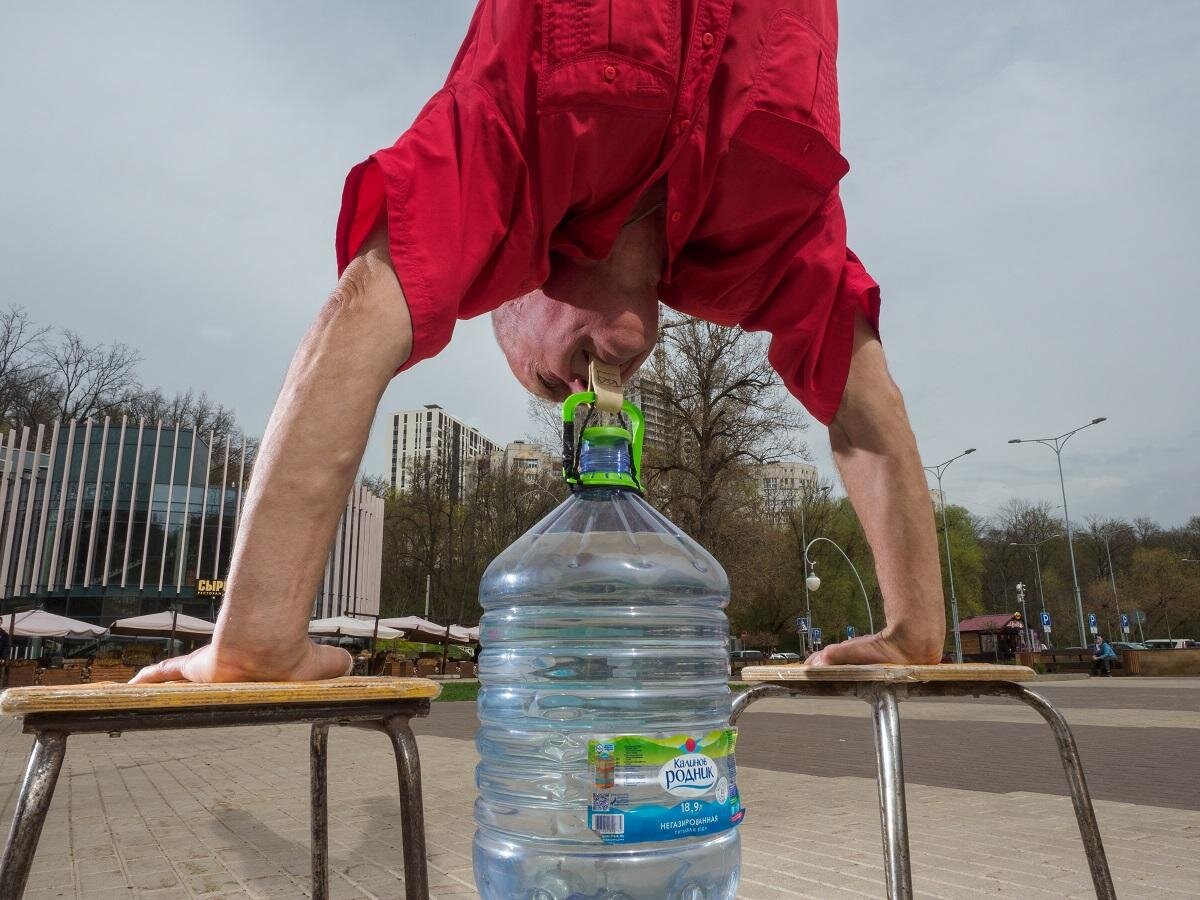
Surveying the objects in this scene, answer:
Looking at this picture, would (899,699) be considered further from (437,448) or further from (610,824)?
(437,448)

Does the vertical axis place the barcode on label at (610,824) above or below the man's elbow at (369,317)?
below

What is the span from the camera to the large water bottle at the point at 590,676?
173cm

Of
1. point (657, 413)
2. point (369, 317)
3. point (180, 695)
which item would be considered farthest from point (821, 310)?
point (657, 413)

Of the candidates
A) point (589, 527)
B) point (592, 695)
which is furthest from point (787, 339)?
point (592, 695)

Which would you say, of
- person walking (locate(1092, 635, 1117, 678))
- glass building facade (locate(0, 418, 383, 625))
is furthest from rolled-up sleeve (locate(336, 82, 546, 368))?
glass building facade (locate(0, 418, 383, 625))

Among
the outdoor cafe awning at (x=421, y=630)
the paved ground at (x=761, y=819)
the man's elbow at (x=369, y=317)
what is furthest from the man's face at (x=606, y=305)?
the outdoor cafe awning at (x=421, y=630)

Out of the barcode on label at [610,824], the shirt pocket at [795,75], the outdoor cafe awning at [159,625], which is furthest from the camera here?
the outdoor cafe awning at [159,625]

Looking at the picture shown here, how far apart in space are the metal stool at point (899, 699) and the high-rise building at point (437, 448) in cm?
4606

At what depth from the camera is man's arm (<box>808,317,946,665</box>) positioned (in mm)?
1855

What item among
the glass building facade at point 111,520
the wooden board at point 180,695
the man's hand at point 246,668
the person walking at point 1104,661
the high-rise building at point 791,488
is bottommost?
the person walking at point 1104,661

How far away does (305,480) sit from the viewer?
114 cm

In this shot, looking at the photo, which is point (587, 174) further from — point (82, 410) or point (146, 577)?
point (82, 410)

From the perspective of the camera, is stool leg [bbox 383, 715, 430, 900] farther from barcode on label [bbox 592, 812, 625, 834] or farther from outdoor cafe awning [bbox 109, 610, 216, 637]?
outdoor cafe awning [bbox 109, 610, 216, 637]

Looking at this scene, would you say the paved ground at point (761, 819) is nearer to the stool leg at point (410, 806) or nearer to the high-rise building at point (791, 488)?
the stool leg at point (410, 806)
